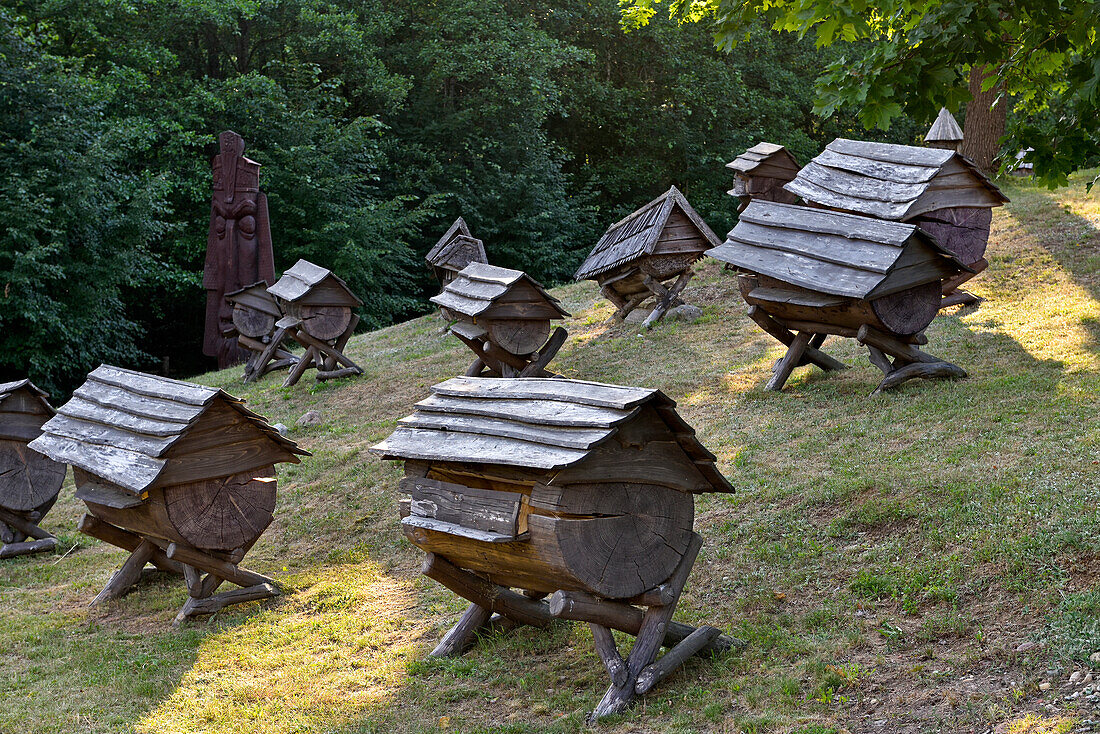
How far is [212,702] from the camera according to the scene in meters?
5.82

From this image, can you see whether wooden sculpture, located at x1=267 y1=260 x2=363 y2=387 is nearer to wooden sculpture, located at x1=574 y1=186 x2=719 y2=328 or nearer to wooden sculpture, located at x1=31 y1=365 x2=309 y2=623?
wooden sculpture, located at x1=574 y1=186 x2=719 y2=328

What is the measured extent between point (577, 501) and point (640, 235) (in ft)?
31.8

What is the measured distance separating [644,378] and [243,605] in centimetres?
559

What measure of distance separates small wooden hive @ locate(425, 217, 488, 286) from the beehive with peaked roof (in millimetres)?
11791

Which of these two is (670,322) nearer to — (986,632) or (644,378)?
(644,378)

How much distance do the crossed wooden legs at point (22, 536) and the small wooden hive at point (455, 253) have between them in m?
8.83

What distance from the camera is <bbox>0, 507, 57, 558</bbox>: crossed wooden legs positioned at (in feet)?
31.3

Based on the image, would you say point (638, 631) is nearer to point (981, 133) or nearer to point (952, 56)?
point (952, 56)

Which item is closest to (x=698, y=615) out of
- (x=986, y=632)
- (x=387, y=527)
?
(x=986, y=632)

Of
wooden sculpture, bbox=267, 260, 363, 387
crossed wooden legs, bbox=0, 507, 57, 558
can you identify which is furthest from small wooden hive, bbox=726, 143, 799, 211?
crossed wooden legs, bbox=0, 507, 57, 558

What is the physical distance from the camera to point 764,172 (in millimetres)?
14703

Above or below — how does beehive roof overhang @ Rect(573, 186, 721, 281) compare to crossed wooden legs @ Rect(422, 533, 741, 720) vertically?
below

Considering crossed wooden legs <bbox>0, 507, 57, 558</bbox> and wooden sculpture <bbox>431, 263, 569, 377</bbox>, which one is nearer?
crossed wooden legs <bbox>0, 507, 57, 558</bbox>

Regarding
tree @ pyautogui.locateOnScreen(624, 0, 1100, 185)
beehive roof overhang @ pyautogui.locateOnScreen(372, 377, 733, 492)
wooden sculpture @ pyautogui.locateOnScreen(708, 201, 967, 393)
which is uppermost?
tree @ pyautogui.locateOnScreen(624, 0, 1100, 185)
